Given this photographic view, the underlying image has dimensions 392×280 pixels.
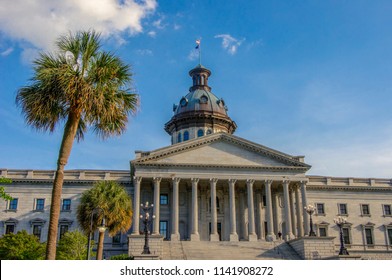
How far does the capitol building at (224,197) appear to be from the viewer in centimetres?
5038

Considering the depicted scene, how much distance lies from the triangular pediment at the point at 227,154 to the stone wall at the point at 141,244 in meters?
11.9

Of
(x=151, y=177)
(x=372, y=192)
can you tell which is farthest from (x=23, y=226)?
(x=372, y=192)

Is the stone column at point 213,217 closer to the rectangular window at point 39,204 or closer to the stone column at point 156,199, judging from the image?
the stone column at point 156,199

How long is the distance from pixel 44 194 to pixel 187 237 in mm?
19602

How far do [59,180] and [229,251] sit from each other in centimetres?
2978

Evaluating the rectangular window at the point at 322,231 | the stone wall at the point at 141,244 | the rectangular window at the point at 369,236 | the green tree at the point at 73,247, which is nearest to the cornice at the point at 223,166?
the stone wall at the point at 141,244

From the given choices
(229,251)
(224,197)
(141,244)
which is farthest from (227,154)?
(141,244)

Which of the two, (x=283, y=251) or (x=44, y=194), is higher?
(x=44, y=194)

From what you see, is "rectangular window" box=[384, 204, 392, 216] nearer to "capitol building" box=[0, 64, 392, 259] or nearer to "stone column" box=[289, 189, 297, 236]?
"capitol building" box=[0, 64, 392, 259]

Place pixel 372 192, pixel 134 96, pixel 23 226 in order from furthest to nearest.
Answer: pixel 372 192 < pixel 23 226 < pixel 134 96

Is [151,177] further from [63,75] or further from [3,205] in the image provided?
[63,75]

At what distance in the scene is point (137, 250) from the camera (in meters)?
42.3

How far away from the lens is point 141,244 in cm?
4269

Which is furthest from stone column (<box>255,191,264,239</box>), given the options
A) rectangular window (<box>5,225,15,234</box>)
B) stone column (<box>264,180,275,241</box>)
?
rectangular window (<box>5,225,15,234</box>)
